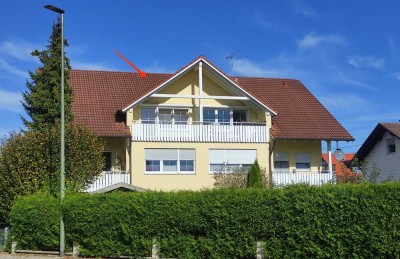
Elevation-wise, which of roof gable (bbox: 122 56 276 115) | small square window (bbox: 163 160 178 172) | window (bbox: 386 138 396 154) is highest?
roof gable (bbox: 122 56 276 115)

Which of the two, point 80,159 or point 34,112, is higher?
point 34,112

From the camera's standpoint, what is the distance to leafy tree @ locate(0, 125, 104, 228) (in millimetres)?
24438

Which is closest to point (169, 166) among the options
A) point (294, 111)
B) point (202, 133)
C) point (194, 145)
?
point (194, 145)

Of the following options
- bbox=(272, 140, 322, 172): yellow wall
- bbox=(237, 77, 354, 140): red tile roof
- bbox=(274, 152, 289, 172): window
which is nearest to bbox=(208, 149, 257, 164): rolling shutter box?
bbox=(237, 77, 354, 140): red tile roof

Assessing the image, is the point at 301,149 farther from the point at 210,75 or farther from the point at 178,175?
the point at 178,175

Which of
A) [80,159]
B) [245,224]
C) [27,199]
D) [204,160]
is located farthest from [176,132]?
[245,224]

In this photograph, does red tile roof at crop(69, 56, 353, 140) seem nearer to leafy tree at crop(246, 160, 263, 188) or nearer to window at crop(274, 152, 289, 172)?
window at crop(274, 152, 289, 172)

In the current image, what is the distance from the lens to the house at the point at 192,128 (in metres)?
31.4

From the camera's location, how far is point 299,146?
34.9m

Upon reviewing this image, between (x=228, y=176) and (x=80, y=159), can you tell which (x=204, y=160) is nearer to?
(x=228, y=176)

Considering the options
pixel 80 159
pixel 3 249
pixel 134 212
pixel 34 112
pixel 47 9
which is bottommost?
pixel 3 249

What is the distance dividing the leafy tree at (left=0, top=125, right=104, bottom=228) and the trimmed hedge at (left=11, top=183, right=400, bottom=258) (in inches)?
139

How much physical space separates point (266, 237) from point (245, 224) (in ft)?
2.56

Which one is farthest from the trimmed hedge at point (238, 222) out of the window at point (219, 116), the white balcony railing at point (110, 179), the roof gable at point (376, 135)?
the roof gable at point (376, 135)
